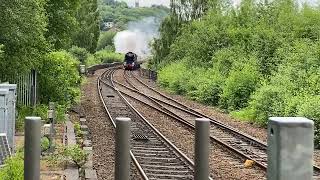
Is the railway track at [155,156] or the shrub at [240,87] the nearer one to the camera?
the railway track at [155,156]

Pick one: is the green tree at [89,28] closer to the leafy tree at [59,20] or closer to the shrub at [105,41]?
the leafy tree at [59,20]

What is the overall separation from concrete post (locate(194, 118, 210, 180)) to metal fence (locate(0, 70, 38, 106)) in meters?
15.4

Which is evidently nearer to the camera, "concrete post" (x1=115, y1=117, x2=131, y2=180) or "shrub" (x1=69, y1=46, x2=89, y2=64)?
"concrete post" (x1=115, y1=117, x2=131, y2=180)

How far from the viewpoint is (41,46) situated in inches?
701

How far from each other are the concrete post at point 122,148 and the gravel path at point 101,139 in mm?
7081

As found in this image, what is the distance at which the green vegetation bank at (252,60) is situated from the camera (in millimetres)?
21016

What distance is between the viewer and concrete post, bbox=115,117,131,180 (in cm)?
362

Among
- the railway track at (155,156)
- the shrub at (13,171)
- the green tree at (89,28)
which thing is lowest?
the railway track at (155,156)

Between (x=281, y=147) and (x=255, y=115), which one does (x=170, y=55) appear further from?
(x=281, y=147)

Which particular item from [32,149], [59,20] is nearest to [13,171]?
[32,149]

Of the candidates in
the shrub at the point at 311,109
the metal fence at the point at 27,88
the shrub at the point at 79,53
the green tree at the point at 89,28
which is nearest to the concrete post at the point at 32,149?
the shrub at the point at 311,109

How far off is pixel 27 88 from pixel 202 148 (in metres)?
16.2

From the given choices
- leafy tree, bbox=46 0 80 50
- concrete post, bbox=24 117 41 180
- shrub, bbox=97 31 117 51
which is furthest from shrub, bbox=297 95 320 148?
shrub, bbox=97 31 117 51

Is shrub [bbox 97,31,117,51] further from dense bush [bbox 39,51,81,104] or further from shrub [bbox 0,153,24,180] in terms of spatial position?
shrub [bbox 0,153,24,180]
